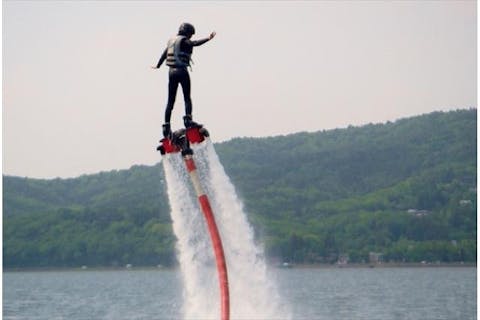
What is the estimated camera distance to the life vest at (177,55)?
22.3 metres

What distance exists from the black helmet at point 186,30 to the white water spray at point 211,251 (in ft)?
8.48

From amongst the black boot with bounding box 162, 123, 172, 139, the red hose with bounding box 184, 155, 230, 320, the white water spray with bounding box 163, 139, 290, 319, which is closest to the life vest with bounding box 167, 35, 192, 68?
A: the black boot with bounding box 162, 123, 172, 139

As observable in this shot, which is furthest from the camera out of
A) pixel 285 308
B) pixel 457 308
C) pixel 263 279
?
pixel 457 308

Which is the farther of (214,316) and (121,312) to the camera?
(121,312)

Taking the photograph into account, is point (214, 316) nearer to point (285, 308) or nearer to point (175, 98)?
point (285, 308)

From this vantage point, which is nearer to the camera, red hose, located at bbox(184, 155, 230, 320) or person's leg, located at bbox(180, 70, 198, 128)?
red hose, located at bbox(184, 155, 230, 320)

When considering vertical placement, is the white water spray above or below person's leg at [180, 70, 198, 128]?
below

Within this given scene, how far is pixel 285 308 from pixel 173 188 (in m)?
4.18

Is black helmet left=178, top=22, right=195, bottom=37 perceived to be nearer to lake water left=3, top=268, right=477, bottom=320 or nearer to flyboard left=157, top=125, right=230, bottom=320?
flyboard left=157, top=125, right=230, bottom=320

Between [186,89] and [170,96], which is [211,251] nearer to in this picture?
[170,96]

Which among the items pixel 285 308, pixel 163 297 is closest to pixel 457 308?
pixel 163 297

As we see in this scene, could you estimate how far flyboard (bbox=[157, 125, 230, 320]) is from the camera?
22.0 m

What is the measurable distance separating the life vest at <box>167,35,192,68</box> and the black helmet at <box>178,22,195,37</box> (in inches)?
6.4

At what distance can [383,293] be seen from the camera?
169875mm
